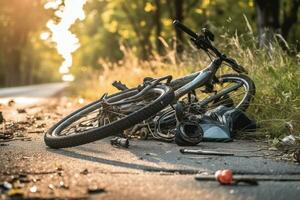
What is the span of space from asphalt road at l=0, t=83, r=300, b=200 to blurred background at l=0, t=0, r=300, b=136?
4.53 feet

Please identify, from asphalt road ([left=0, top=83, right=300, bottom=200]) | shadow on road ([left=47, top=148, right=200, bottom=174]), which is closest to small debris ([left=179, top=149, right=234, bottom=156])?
asphalt road ([left=0, top=83, right=300, bottom=200])

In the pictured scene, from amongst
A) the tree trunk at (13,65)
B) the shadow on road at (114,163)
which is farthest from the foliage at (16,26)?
the shadow on road at (114,163)

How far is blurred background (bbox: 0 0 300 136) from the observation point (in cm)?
805

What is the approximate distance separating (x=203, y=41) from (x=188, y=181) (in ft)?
10.3

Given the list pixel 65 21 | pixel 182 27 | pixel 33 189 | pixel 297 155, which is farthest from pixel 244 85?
pixel 65 21

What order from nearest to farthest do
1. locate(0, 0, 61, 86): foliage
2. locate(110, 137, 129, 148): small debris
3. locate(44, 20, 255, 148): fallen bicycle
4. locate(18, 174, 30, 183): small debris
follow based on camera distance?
locate(18, 174, 30, 183): small debris
locate(110, 137, 129, 148): small debris
locate(44, 20, 255, 148): fallen bicycle
locate(0, 0, 61, 86): foliage

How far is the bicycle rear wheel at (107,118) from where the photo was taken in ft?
18.6

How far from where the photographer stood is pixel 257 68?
8.54 meters

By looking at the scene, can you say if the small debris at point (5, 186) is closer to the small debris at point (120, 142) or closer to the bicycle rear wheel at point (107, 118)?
the bicycle rear wheel at point (107, 118)

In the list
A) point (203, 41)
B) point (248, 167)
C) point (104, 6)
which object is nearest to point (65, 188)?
point (248, 167)

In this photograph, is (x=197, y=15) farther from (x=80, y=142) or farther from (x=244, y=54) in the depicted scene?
(x=80, y=142)

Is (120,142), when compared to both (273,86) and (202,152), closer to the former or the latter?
(202,152)

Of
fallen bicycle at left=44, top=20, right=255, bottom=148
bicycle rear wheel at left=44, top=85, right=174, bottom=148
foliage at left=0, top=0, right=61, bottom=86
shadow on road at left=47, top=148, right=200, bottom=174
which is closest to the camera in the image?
shadow on road at left=47, top=148, right=200, bottom=174

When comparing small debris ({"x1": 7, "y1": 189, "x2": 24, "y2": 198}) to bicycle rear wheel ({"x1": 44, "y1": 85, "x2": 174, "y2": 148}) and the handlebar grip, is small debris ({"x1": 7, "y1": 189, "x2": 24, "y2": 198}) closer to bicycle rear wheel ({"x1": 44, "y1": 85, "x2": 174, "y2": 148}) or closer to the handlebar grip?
bicycle rear wheel ({"x1": 44, "y1": 85, "x2": 174, "y2": 148})
